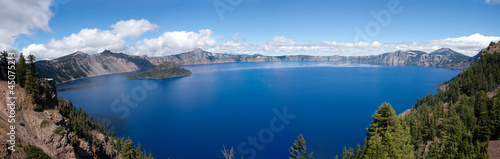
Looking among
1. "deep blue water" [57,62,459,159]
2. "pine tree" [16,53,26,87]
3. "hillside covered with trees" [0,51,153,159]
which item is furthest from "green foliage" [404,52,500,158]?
"pine tree" [16,53,26,87]

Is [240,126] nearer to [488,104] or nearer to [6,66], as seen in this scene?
[6,66]

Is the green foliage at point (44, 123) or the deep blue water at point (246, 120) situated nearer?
the green foliage at point (44, 123)

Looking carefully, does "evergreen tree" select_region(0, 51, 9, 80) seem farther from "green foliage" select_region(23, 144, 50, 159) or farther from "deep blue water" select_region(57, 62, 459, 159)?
"deep blue water" select_region(57, 62, 459, 159)

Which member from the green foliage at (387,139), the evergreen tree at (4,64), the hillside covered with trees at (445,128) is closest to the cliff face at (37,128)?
the evergreen tree at (4,64)

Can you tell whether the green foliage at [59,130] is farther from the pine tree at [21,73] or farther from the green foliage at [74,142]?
the pine tree at [21,73]

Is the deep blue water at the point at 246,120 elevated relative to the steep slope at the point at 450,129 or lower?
lower

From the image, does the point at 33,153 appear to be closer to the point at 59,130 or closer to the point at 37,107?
the point at 59,130
